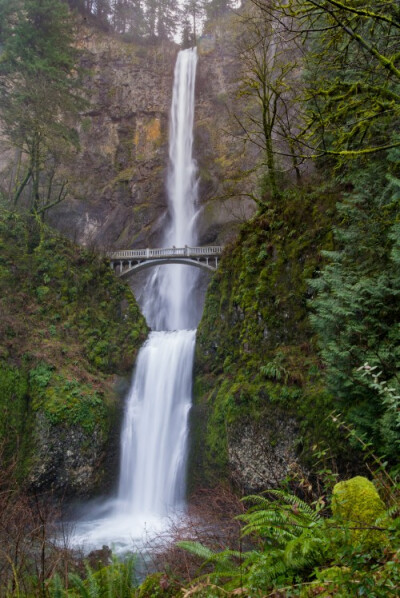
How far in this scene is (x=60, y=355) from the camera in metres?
15.2

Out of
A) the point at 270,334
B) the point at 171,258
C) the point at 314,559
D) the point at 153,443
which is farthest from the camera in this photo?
the point at 171,258

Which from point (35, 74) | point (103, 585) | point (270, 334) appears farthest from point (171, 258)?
point (103, 585)

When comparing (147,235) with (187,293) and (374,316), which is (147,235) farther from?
(374,316)

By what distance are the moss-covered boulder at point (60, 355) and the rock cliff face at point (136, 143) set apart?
1249cm

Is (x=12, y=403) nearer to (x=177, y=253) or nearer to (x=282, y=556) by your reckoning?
(x=282, y=556)

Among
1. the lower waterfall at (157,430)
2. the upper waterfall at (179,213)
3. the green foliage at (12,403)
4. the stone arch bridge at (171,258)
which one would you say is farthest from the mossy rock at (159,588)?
the upper waterfall at (179,213)

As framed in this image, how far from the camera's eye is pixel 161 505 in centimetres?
1280

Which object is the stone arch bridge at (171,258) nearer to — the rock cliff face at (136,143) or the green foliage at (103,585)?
the rock cliff face at (136,143)

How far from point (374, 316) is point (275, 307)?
5362 millimetres

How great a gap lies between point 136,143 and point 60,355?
2592cm

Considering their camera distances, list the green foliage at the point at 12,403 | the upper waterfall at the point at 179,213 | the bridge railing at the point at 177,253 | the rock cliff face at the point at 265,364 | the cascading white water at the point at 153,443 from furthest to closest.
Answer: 1. the upper waterfall at the point at 179,213
2. the bridge railing at the point at 177,253
3. the green foliage at the point at 12,403
4. the cascading white water at the point at 153,443
5. the rock cliff face at the point at 265,364

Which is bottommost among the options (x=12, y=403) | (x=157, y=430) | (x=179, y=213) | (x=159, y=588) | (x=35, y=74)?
(x=157, y=430)

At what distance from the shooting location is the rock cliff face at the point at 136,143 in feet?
105

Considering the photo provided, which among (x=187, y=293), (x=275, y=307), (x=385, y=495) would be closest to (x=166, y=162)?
(x=187, y=293)
